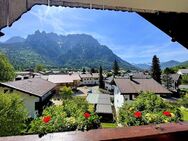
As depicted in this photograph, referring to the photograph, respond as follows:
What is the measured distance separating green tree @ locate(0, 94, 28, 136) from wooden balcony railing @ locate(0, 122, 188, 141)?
36.0 feet

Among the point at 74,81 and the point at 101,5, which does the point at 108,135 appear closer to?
the point at 101,5

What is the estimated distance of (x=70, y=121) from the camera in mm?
3742

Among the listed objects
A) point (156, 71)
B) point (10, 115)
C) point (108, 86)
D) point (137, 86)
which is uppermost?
point (156, 71)

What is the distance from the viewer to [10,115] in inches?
500

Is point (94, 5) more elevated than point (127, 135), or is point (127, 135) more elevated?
point (94, 5)

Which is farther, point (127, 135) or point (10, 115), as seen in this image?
point (10, 115)

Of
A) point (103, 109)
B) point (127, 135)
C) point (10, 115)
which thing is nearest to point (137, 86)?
point (103, 109)

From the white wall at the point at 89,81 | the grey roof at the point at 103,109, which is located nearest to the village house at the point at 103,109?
the grey roof at the point at 103,109

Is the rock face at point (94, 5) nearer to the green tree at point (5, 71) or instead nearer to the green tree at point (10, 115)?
the green tree at point (10, 115)

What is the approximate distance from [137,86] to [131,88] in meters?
1.67

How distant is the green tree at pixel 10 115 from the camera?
12.0 m

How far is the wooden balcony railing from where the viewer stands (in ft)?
4.96

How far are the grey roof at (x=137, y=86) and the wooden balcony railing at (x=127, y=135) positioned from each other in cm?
2496

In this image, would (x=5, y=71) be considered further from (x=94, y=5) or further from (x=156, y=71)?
(x=156, y=71)
